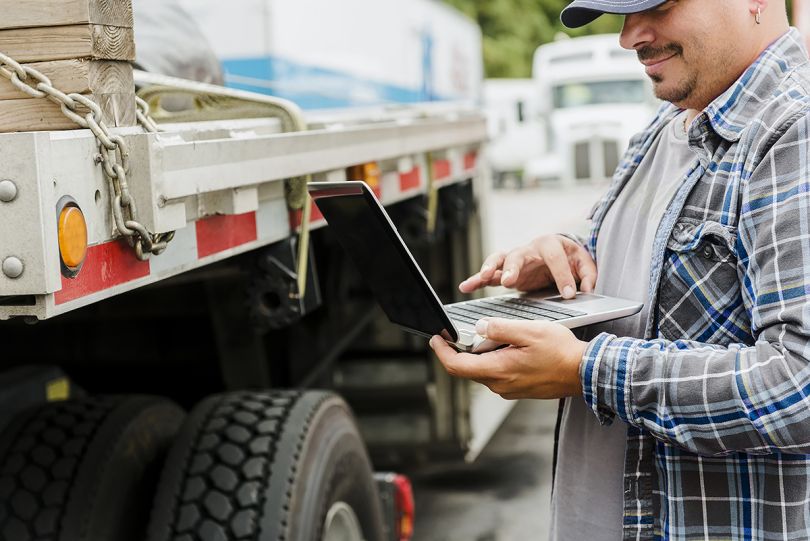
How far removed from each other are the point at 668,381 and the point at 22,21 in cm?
107

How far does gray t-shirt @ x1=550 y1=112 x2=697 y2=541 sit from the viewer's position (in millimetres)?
1943

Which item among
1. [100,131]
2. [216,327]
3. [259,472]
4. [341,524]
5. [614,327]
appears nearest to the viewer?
[100,131]

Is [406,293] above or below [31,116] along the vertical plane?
below

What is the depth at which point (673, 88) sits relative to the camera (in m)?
1.82

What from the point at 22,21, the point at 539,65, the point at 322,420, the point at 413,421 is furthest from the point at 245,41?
the point at 539,65

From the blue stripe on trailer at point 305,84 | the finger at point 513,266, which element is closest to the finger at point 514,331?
the finger at point 513,266

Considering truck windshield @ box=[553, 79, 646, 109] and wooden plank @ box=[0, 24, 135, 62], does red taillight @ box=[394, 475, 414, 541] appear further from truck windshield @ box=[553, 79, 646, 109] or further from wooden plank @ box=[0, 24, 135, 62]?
truck windshield @ box=[553, 79, 646, 109]

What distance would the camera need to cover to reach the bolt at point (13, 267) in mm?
1411

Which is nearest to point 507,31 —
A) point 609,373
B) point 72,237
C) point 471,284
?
point 471,284

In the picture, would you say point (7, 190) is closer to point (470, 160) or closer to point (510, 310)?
point (510, 310)

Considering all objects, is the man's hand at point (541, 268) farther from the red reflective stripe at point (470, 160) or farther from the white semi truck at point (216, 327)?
the red reflective stripe at point (470, 160)

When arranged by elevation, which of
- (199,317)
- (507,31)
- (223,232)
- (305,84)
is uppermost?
(507,31)

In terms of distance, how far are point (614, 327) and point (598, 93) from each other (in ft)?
70.9

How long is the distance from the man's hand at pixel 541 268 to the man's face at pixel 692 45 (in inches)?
15.4
